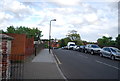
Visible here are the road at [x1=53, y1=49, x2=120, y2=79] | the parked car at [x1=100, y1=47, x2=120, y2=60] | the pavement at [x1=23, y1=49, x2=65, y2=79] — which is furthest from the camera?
the parked car at [x1=100, y1=47, x2=120, y2=60]

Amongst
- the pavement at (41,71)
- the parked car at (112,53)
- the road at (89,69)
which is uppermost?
the parked car at (112,53)

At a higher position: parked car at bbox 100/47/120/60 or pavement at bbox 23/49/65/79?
parked car at bbox 100/47/120/60

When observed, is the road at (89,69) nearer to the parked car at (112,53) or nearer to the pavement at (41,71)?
the pavement at (41,71)

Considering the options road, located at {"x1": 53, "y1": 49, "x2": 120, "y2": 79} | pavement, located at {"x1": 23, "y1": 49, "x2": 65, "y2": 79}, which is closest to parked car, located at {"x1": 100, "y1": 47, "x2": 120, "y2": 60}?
road, located at {"x1": 53, "y1": 49, "x2": 120, "y2": 79}

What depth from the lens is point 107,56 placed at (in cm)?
2319

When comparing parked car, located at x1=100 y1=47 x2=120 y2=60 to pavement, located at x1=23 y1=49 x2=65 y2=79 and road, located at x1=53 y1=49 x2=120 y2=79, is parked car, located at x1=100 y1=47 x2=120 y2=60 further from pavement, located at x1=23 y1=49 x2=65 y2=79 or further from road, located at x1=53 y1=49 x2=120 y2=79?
pavement, located at x1=23 y1=49 x2=65 y2=79

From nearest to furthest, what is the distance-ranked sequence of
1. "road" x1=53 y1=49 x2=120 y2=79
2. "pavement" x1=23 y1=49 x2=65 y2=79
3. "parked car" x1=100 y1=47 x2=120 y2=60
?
1. "pavement" x1=23 y1=49 x2=65 y2=79
2. "road" x1=53 y1=49 x2=120 y2=79
3. "parked car" x1=100 y1=47 x2=120 y2=60

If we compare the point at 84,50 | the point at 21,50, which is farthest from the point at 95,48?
the point at 21,50

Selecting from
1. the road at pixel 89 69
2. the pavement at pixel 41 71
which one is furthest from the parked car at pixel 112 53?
the pavement at pixel 41 71

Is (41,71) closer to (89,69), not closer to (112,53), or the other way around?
(89,69)

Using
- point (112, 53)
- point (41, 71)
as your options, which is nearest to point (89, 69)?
point (41, 71)

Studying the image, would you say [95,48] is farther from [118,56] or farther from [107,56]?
[118,56]

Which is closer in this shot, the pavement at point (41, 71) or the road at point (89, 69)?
the pavement at point (41, 71)

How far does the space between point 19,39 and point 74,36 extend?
93.0 metres
